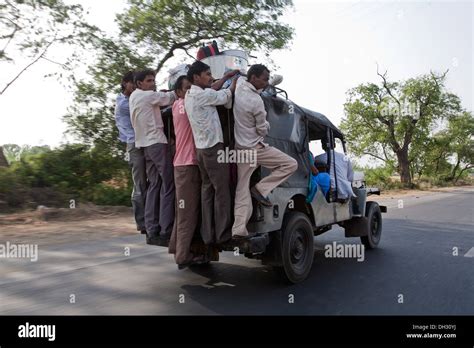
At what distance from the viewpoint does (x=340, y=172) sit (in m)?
6.11

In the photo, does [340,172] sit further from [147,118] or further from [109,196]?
[109,196]

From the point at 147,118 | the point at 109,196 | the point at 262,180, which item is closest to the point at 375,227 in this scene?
the point at 262,180

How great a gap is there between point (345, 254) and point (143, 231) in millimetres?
3514

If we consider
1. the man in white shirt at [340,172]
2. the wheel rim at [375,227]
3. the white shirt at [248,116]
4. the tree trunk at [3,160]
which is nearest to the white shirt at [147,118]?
the white shirt at [248,116]

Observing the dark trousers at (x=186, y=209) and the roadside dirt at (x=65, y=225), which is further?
the roadside dirt at (x=65, y=225)

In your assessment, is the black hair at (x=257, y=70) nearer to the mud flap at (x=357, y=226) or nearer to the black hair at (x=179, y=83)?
the black hair at (x=179, y=83)

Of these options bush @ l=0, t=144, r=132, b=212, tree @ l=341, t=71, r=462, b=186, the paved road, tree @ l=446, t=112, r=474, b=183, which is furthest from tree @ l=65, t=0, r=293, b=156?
tree @ l=446, t=112, r=474, b=183

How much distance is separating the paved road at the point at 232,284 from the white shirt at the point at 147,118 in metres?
1.79

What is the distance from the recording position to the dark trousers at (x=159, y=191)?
4559 mm

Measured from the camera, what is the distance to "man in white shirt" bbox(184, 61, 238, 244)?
413cm

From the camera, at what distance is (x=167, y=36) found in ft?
54.6
